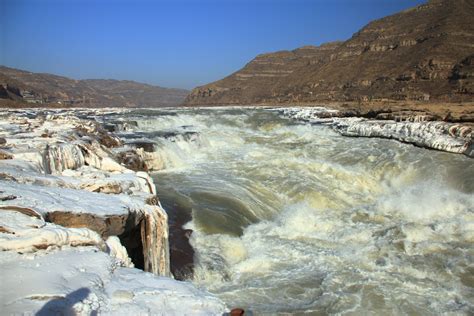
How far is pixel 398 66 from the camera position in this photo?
81688mm

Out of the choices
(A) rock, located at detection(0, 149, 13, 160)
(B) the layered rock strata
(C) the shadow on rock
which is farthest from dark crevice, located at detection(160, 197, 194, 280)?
(B) the layered rock strata

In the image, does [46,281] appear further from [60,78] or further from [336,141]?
[60,78]

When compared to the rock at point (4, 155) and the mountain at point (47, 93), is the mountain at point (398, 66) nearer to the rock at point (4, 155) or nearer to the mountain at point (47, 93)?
the mountain at point (47, 93)

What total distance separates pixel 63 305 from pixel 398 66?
3434 inches

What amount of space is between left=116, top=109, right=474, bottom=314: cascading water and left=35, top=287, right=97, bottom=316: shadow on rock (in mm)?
3759

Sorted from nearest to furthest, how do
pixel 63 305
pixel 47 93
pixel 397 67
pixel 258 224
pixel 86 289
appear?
pixel 63 305 → pixel 86 289 → pixel 258 224 → pixel 397 67 → pixel 47 93

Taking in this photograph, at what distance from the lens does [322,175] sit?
15211mm

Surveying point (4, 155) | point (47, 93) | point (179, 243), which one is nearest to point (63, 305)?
point (4, 155)

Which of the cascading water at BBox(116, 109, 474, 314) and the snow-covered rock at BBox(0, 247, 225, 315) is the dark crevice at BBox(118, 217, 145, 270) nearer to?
the snow-covered rock at BBox(0, 247, 225, 315)

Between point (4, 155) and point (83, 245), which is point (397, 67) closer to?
point (4, 155)

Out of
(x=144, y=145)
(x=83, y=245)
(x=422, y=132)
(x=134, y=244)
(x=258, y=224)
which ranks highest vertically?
(x=422, y=132)

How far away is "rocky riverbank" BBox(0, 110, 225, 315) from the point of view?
11.2 feet

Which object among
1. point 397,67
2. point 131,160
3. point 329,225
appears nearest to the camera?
point 329,225

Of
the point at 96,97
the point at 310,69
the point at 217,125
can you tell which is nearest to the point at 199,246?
the point at 217,125
